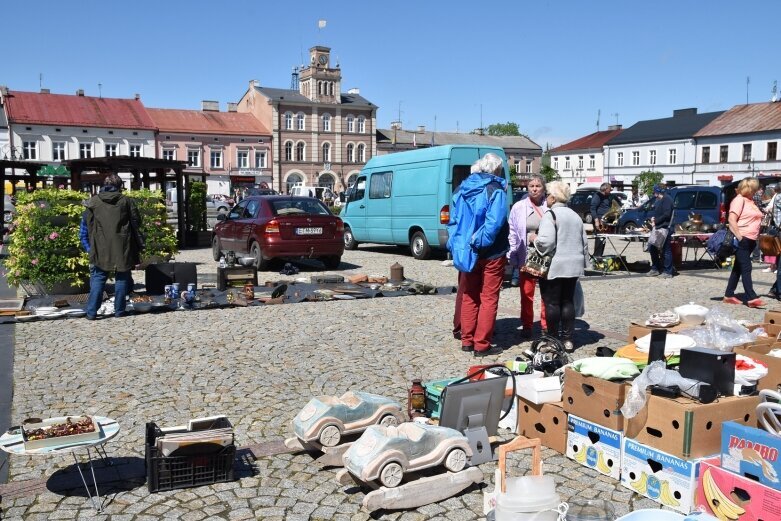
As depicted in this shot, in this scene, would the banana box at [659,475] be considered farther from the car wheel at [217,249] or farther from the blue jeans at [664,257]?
the car wheel at [217,249]

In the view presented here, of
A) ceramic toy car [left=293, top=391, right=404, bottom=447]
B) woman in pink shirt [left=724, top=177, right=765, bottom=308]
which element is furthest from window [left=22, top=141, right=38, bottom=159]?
ceramic toy car [left=293, top=391, right=404, bottom=447]

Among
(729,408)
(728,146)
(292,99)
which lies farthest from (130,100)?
(729,408)

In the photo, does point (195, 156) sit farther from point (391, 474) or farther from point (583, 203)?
point (391, 474)

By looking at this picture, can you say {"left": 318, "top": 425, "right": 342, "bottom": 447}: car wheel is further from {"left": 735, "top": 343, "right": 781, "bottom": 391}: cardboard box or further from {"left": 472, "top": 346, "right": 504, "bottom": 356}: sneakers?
{"left": 472, "top": 346, "right": 504, "bottom": 356}: sneakers

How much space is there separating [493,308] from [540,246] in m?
0.80

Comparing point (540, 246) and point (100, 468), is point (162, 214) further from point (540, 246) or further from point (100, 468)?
point (100, 468)

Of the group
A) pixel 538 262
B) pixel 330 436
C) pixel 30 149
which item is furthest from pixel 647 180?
pixel 330 436

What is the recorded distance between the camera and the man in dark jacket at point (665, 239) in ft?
47.3

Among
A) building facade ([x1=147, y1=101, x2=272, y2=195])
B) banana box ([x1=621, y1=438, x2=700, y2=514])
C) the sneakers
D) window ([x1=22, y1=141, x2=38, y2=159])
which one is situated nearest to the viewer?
banana box ([x1=621, y1=438, x2=700, y2=514])

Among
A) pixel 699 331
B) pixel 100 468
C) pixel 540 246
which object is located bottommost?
pixel 100 468

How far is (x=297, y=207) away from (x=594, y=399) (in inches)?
451

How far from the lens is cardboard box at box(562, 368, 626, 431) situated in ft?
14.2

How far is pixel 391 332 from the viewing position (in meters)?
8.76

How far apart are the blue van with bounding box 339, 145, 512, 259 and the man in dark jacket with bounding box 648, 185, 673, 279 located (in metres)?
3.13
